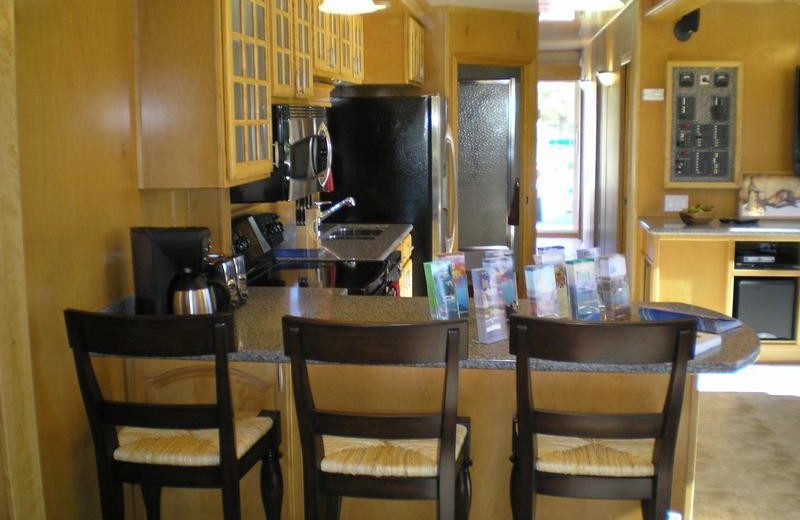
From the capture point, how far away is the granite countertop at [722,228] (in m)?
5.52

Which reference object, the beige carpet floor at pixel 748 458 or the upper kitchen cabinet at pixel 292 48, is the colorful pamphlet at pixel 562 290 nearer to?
the beige carpet floor at pixel 748 458

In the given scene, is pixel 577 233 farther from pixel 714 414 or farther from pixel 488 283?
pixel 488 283

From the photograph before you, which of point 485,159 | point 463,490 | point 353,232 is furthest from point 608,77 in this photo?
point 463,490

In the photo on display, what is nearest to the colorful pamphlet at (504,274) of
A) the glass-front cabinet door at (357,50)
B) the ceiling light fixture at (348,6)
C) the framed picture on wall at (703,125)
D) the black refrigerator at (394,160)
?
the ceiling light fixture at (348,6)

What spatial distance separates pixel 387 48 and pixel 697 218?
2.38 metres

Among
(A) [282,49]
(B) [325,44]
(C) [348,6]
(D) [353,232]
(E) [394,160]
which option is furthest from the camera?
(E) [394,160]

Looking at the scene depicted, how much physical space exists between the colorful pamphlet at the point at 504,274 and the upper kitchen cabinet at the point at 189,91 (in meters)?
1.01

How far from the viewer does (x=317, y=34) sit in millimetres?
4305

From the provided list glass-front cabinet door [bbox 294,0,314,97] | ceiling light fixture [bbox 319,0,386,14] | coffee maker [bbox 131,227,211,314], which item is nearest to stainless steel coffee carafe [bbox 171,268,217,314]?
Result: coffee maker [bbox 131,227,211,314]

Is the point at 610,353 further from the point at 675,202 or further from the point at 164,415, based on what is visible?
the point at 675,202

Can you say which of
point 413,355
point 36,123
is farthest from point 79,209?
point 413,355

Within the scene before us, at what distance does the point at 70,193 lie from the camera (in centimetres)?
255

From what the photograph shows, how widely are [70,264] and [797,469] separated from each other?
315cm

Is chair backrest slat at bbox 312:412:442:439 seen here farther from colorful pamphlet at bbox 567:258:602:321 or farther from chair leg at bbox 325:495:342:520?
colorful pamphlet at bbox 567:258:602:321
